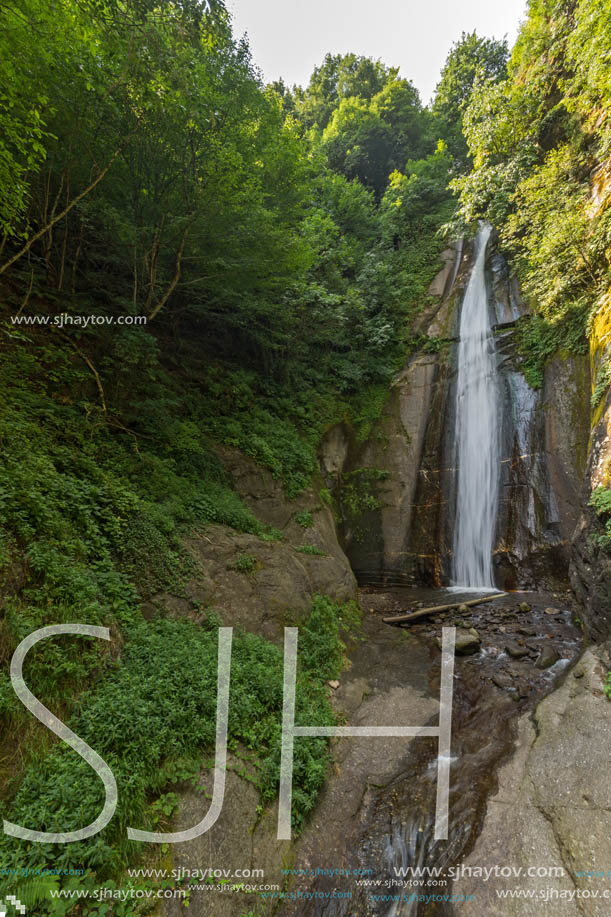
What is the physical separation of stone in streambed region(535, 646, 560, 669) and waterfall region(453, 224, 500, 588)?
3.76 m

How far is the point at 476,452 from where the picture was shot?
1127 cm

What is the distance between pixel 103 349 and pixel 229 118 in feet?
16.6

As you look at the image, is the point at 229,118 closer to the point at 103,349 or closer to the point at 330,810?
the point at 103,349

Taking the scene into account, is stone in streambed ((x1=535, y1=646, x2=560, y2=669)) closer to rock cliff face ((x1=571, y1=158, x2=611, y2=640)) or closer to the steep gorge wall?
rock cliff face ((x1=571, y1=158, x2=611, y2=640))

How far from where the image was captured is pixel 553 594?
8766 millimetres

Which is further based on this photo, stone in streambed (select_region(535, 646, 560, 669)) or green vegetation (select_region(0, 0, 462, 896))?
stone in streambed (select_region(535, 646, 560, 669))

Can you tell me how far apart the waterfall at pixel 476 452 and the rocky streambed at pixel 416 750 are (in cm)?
236

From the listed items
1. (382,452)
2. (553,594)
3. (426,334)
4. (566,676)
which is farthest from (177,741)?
(426,334)

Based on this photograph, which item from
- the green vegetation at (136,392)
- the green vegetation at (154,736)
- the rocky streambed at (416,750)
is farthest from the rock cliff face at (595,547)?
the green vegetation at (154,736)

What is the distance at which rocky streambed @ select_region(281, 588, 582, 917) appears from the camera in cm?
326

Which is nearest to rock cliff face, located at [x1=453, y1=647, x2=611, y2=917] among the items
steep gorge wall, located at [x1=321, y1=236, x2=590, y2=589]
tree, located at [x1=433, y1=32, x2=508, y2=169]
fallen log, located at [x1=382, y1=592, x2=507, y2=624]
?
fallen log, located at [x1=382, y1=592, x2=507, y2=624]

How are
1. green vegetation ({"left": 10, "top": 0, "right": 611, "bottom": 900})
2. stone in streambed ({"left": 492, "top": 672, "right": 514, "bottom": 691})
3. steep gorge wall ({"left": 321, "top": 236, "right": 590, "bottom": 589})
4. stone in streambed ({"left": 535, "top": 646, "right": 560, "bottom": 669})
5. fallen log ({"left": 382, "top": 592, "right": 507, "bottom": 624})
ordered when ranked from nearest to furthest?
green vegetation ({"left": 10, "top": 0, "right": 611, "bottom": 900})
stone in streambed ({"left": 492, "top": 672, "right": 514, "bottom": 691})
stone in streambed ({"left": 535, "top": 646, "right": 560, "bottom": 669})
fallen log ({"left": 382, "top": 592, "right": 507, "bottom": 624})
steep gorge wall ({"left": 321, "top": 236, "right": 590, "bottom": 589})

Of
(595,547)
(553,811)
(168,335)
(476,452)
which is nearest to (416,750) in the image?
(553,811)

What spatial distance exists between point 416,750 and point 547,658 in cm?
304
